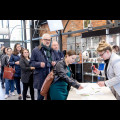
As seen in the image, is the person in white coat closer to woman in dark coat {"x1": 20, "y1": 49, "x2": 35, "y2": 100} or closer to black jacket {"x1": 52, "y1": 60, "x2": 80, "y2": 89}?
black jacket {"x1": 52, "y1": 60, "x2": 80, "y2": 89}

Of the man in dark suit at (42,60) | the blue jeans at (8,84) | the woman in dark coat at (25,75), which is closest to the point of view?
the man in dark suit at (42,60)

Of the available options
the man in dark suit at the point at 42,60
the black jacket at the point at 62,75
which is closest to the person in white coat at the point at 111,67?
the black jacket at the point at 62,75

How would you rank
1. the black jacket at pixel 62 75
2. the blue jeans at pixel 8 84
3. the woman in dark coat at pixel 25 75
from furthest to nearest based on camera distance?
1. the blue jeans at pixel 8 84
2. the woman in dark coat at pixel 25 75
3. the black jacket at pixel 62 75

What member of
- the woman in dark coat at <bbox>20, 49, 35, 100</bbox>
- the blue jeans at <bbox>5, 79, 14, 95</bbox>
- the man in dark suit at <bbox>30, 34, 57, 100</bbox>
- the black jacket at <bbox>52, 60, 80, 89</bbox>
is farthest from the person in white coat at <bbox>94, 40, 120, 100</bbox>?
the blue jeans at <bbox>5, 79, 14, 95</bbox>

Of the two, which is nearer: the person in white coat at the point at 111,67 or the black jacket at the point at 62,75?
the person in white coat at the point at 111,67

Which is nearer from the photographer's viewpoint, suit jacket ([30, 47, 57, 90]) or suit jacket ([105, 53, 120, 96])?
suit jacket ([105, 53, 120, 96])

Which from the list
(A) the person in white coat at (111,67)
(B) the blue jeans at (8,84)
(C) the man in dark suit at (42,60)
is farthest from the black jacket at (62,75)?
(B) the blue jeans at (8,84)

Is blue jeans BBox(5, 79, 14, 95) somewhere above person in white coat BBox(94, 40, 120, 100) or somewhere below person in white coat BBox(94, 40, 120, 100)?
below

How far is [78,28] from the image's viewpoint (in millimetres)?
7188

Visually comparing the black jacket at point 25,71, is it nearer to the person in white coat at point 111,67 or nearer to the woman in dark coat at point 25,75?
the woman in dark coat at point 25,75

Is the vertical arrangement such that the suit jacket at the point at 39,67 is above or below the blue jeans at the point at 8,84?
above

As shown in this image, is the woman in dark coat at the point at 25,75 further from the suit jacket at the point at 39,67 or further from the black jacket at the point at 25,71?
the suit jacket at the point at 39,67

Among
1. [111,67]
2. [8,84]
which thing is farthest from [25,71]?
[111,67]
